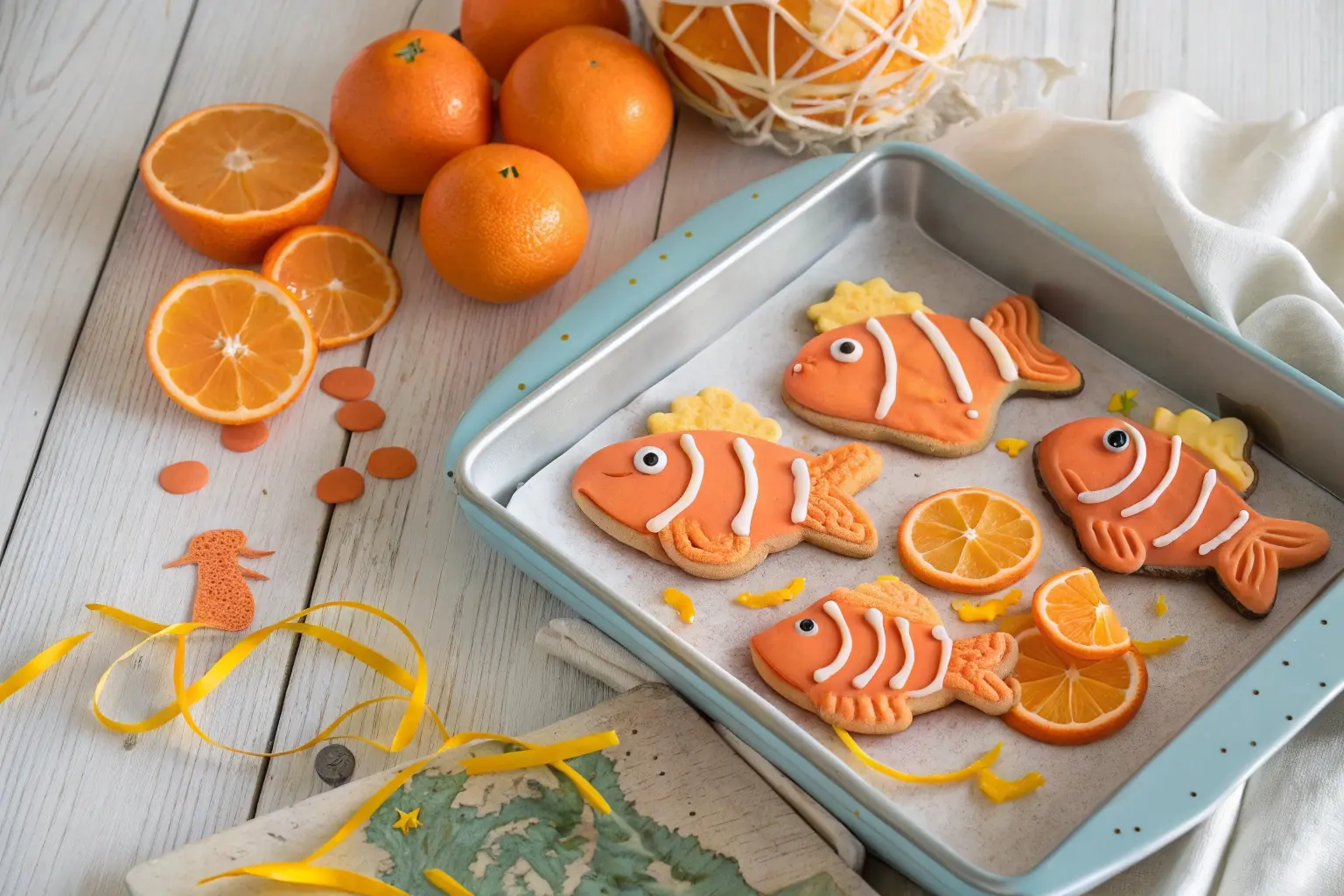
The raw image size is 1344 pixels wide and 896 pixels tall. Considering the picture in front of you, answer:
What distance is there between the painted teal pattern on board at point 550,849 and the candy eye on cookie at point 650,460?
30 cm

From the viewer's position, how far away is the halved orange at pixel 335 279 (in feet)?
4.97

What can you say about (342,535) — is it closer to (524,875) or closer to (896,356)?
(524,875)

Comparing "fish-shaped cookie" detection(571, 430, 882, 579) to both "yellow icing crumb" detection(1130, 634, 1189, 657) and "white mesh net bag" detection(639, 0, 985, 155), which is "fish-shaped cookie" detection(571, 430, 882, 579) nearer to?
"yellow icing crumb" detection(1130, 634, 1189, 657)

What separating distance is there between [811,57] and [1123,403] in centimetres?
50

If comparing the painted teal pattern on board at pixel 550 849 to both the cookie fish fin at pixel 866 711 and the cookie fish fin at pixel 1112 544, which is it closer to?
the cookie fish fin at pixel 866 711

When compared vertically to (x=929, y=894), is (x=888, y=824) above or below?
above

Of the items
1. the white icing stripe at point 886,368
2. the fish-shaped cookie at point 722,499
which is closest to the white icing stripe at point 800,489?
the fish-shaped cookie at point 722,499

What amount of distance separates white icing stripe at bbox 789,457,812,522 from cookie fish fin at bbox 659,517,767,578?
49 mm

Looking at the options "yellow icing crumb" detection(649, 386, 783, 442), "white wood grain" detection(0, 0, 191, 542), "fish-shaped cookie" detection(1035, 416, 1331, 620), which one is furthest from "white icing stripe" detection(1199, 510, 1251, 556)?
"white wood grain" detection(0, 0, 191, 542)

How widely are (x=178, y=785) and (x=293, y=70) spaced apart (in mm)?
951

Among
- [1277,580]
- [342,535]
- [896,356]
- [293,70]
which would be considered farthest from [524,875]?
[293,70]

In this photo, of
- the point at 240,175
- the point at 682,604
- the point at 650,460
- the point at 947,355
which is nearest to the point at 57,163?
the point at 240,175

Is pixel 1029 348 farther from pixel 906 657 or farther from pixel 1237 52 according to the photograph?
pixel 1237 52

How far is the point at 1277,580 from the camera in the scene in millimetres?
1274
